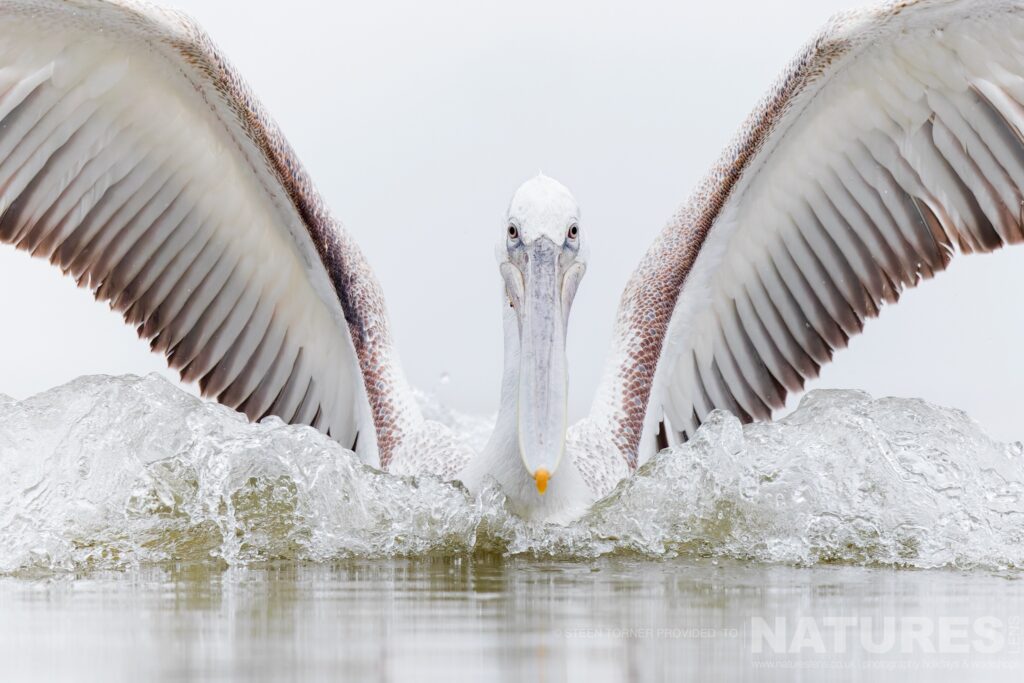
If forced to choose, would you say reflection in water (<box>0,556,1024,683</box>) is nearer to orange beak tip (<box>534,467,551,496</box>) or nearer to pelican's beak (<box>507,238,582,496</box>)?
orange beak tip (<box>534,467,551,496</box>)

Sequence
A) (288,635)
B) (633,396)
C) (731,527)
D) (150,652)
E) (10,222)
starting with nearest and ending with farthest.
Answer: (150,652) < (288,635) < (731,527) < (10,222) < (633,396)

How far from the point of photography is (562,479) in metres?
7.07

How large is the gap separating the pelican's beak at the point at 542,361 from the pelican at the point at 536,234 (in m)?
0.01

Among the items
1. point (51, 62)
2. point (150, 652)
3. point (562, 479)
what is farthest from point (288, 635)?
point (51, 62)

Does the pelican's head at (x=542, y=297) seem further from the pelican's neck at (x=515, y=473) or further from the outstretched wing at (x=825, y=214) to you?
the outstretched wing at (x=825, y=214)

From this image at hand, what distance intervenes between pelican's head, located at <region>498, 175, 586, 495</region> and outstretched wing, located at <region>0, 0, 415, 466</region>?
1.61 metres

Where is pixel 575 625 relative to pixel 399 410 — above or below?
below

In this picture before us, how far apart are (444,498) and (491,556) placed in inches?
17.5

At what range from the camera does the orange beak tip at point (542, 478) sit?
21.2 ft

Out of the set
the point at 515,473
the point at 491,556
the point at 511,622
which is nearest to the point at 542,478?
the point at 491,556

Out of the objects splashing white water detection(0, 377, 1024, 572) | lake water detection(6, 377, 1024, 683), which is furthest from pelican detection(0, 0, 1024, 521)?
lake water detection(6, 377, 1024, 683)

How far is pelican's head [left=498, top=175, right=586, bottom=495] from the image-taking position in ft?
21.7

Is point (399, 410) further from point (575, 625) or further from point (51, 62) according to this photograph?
point (575, 625)

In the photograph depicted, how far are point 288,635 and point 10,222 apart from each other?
14.3 feet
